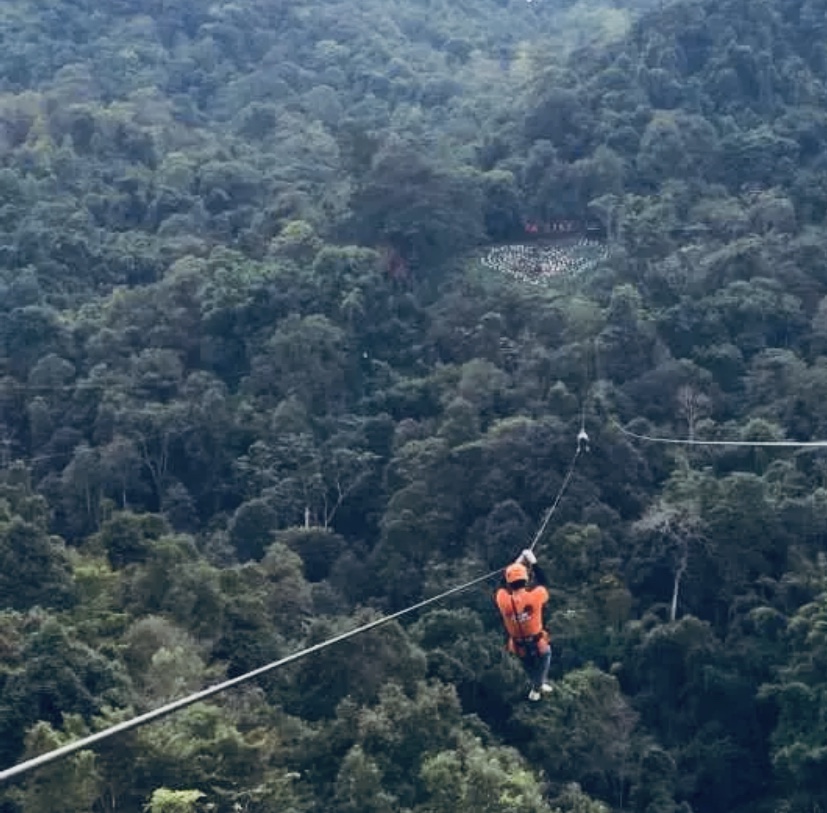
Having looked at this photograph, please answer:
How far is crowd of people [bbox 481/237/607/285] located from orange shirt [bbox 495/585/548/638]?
63.6 ft

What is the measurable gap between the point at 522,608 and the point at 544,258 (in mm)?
21645

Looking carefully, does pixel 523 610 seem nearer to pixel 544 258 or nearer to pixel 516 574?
pixel 516 574

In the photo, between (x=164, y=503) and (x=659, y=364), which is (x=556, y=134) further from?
(x=164, y=503)

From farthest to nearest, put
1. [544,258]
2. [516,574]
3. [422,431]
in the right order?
[544,258], [422,431], [516,574]

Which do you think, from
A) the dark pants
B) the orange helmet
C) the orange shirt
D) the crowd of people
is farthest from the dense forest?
the orange helmet

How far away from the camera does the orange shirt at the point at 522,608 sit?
993cm

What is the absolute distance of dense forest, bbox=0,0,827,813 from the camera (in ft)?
53.4

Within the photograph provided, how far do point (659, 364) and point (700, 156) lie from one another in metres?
8.50

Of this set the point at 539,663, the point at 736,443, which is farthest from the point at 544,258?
the point at 539,663

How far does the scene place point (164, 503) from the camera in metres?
23.6

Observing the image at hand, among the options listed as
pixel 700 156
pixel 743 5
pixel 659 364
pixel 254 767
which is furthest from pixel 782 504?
pixel 743 5

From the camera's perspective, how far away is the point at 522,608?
32.7 ft

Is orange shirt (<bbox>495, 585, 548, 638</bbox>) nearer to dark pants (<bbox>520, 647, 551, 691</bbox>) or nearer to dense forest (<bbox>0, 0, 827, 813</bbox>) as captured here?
dark pants (<bbox>520, 647, 551, 691</bbox>)

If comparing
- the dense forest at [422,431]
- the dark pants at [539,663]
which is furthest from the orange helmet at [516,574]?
the dense forest at [422,431]
